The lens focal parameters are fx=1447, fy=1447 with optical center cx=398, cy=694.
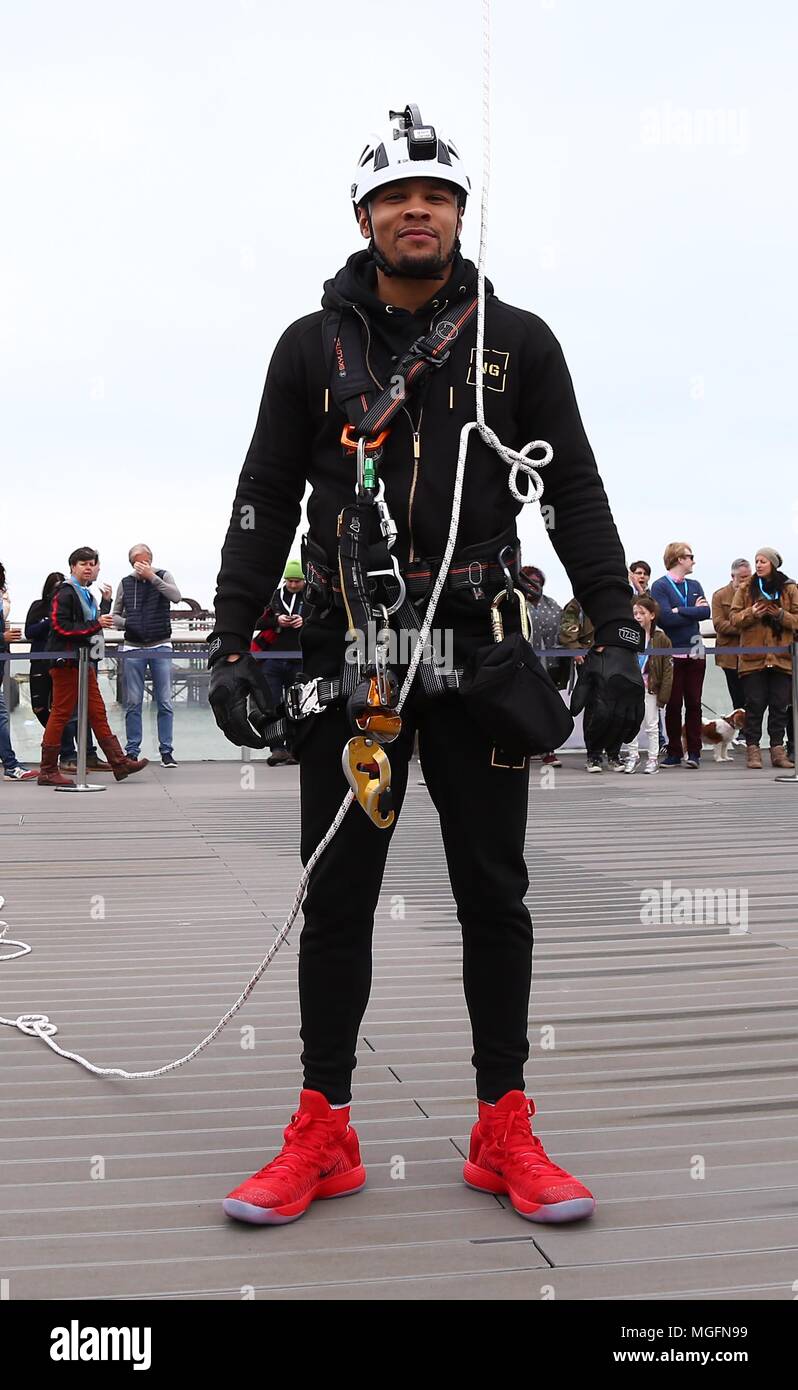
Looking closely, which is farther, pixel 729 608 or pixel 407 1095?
pixel 729 608

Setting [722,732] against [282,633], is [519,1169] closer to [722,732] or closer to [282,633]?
[282,633]

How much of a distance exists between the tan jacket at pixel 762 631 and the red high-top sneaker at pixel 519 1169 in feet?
30.8

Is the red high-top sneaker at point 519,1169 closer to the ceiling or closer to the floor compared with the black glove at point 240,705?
closer to the floor

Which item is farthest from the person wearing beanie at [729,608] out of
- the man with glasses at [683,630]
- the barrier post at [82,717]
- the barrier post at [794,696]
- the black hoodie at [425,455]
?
the black hoodie at [425,455]

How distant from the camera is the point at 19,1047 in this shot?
3.67 meters

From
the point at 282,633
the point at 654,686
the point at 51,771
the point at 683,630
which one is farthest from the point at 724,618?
the point at 51,771

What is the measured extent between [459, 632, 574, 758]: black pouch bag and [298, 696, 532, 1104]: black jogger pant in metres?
0.07

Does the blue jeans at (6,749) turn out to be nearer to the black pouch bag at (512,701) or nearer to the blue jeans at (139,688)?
the blue jeans at (139,688)

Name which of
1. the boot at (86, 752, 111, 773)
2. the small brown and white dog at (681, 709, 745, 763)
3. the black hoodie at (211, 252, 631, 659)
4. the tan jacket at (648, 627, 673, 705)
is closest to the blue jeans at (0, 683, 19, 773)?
the boot at (86, 752, 111, 773)

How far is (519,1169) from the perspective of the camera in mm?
2564

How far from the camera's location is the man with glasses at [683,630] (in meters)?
12.0

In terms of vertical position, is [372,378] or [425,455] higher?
[372,378]

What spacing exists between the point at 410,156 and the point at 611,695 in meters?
1.03
